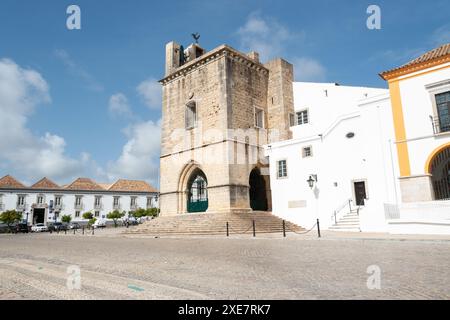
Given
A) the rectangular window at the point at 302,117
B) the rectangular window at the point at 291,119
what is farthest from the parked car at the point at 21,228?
the rectangular window at the point at 302,117

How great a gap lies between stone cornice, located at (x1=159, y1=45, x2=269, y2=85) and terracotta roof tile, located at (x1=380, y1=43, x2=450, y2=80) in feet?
35.3

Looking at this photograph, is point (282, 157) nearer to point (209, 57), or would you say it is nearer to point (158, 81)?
point (209, 57)

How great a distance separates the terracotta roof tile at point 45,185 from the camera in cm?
5009

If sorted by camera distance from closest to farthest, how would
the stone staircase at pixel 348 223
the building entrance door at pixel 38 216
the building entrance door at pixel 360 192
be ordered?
the stone staircase at pixel 348 223 < the building entrance door at pixel 360 192 < the building entrance door at pixel 38 216

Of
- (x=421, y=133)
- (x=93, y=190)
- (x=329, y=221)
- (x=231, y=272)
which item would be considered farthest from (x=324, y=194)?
(x=93, y=190)

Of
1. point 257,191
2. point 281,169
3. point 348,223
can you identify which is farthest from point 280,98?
point 348,223

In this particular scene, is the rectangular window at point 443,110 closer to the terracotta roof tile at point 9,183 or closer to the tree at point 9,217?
the tree at point 9,217

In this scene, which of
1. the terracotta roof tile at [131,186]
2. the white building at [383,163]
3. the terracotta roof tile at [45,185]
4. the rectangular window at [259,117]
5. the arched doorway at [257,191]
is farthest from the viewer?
the terracotta roof tile at [131,186]

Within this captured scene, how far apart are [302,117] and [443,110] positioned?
11351mm

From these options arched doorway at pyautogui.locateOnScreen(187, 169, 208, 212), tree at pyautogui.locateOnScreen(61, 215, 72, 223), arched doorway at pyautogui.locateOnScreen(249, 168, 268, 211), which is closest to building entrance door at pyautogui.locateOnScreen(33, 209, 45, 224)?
tree at pyautogui.locateOnScreen(61, 215, 72, 223)

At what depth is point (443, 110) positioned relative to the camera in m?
15.2

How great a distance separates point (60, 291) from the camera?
14.2 ft

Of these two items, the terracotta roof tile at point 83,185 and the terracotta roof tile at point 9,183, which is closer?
the terracotta roof tile at point 9,183

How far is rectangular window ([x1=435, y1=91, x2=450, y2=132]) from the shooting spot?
49.5 feet
